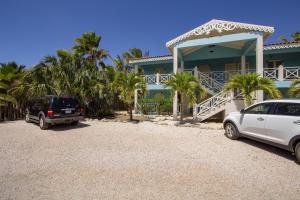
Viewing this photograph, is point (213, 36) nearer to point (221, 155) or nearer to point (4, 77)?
point (221, 155)

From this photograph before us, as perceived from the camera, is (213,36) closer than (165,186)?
No

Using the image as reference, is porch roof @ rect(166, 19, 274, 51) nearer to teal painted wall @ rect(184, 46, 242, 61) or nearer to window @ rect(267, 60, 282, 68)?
teal painted wall @ rect(184, 46, 242, 61)

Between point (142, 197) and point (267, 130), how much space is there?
4883mm

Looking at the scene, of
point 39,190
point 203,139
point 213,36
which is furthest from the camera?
point 213,36

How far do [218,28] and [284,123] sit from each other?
8.40 meters

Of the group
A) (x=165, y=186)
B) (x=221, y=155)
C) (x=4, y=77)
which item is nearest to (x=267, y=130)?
(x=221, y=155)

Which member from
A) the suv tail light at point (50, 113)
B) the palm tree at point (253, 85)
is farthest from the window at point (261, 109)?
the suv tail light at point (50, 113)

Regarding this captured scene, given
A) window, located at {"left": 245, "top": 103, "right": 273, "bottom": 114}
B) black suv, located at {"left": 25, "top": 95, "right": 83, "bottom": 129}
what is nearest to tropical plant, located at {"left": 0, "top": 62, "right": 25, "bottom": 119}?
black suv, located at {"left": 25, "top": 95, "right": 83, "bottom": 129}

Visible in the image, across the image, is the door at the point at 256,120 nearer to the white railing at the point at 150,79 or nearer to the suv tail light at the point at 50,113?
the suv tail light at the point at 50,113

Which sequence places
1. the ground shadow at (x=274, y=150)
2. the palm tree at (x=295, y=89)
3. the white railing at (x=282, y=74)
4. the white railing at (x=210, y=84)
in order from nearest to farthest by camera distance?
the ground shadow at (x=274, y=150), the palm tree at (x=295, y=89), the white railing at (x=282, y=74), the white railing at (x=210, y=84)

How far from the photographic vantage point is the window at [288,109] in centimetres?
507

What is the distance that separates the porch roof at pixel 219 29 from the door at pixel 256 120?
6777 mm

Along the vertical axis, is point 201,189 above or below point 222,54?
below

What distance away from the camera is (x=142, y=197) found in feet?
10.6
